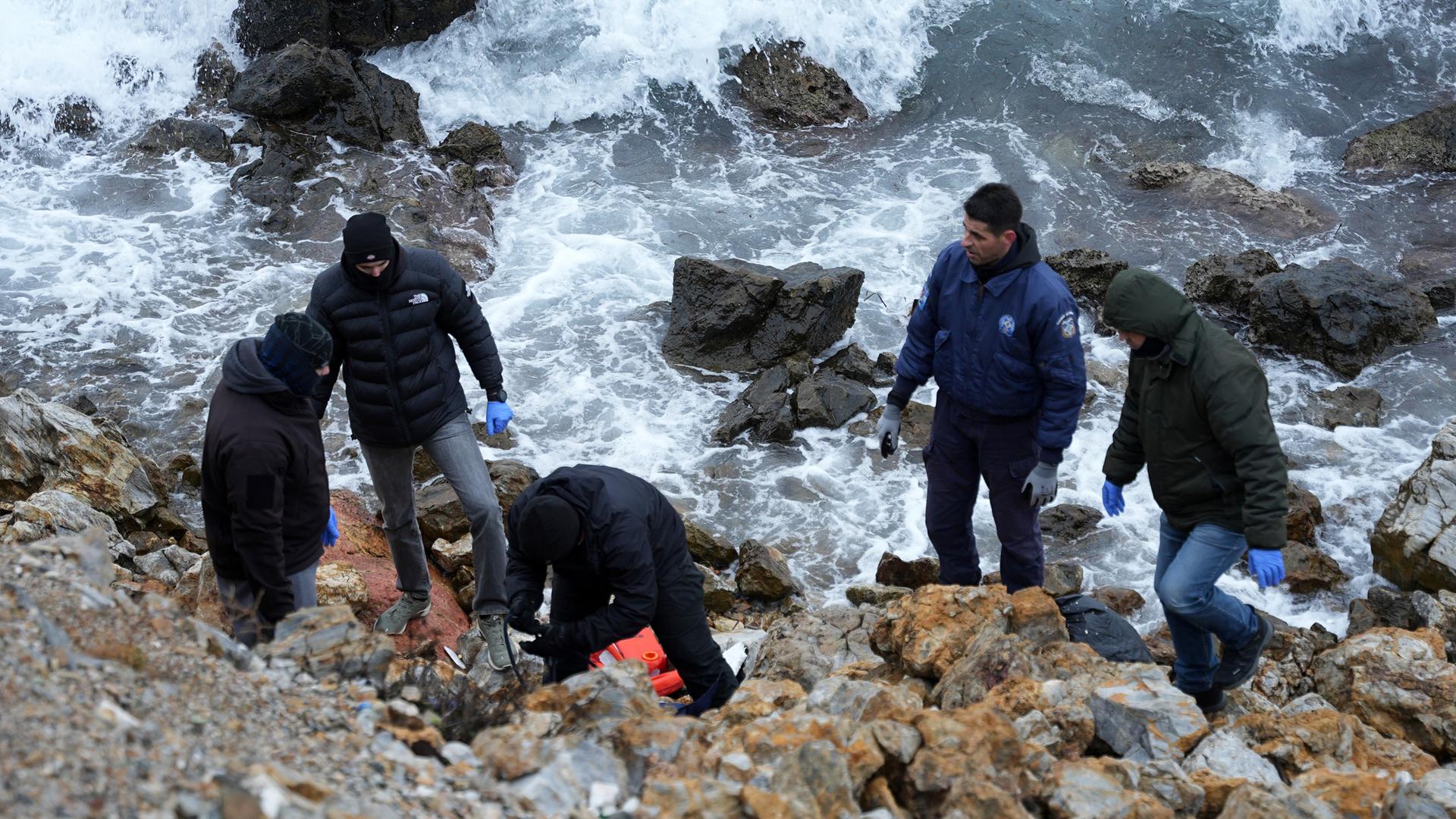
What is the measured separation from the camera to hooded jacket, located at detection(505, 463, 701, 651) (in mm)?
4223

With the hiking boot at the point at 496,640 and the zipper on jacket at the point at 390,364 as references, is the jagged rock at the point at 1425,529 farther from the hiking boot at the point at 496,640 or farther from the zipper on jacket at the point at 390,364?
the zipper on jacket at the point at 390,364

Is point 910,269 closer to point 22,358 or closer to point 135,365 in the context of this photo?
point 135,365

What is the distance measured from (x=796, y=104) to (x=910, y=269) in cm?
447

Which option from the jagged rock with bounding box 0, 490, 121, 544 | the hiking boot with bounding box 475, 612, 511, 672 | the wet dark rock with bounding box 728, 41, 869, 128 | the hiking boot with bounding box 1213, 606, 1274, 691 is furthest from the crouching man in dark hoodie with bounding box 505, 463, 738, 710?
the wet dark rock with bounding box 728, 41, 869, 128

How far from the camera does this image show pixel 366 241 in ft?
15.5

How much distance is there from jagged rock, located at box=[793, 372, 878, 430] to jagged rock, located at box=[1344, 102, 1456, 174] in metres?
8.34

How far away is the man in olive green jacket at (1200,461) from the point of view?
4.14 metres

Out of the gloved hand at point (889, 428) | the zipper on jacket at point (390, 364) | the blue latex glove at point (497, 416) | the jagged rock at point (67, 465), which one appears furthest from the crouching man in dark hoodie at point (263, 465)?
the jagged rock at point (67, 465)

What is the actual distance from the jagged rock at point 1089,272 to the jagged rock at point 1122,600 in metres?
4.26

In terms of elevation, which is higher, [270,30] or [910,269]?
[270,30]

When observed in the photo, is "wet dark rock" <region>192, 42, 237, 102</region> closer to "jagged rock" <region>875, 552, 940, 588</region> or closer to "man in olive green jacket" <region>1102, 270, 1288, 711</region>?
"jagged rock" <region>875, 552, 940, 588</region>

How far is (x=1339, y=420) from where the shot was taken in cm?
912

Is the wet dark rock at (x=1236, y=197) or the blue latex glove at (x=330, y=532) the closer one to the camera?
the blue latex glove at (x=330, y=532)

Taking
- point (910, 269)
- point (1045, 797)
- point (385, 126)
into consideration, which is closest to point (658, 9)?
point (385, 126)
